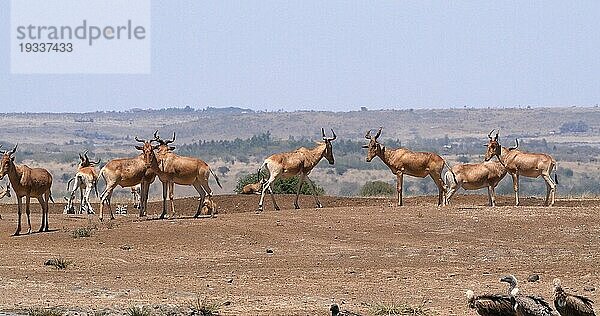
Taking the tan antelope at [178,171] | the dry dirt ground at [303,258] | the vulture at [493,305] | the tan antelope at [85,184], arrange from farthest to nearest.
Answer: the tan antelope at [85,184] → the tan antelope at [178,171] → the dry dirt ground at [303,258] → the vulture at [493,305]

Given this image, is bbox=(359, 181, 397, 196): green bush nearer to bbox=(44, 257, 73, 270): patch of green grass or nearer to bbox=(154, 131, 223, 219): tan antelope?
bbox=(154, 131, 223, 219): tan antelope

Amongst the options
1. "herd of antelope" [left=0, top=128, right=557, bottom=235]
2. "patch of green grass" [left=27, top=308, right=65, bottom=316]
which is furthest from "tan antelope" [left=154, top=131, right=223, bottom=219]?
"patch of green grass" [left=27, top=308, right=65, bottom=316]

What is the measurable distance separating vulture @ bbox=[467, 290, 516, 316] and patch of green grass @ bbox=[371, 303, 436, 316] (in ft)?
5.49

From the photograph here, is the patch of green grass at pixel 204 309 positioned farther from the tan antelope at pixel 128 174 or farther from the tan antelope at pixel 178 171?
the tan antelope at pixel 128 174

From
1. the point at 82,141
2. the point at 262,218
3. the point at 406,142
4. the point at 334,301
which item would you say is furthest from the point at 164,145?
the point at 82,141

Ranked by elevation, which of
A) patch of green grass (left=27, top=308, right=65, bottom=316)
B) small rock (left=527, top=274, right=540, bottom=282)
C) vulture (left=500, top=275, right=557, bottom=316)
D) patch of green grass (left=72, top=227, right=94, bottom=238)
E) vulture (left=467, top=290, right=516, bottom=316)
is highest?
vulture (left=500, top=275, right=557, bottom=316)

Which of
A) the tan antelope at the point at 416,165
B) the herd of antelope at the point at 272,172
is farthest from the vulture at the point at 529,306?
the tan antelope at the point at 416,165

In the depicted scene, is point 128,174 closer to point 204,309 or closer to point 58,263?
point 58,263

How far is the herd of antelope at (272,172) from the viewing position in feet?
97.2

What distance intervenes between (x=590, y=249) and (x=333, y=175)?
91519 millimetres

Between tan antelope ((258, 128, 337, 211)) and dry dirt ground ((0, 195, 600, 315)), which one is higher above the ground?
tan antelope ((258, 128, 337, 211))

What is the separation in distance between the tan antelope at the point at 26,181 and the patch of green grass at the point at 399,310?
42.8 ft

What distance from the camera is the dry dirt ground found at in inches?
694

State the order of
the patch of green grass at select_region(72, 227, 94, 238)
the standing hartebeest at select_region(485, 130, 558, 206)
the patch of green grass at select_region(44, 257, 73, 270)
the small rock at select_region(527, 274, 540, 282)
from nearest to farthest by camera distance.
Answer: the small rock at select_region(527, 274, 540, 282) < the patch of green grass at select_region(44, 257, 73, 270) < the patch of green grass at select_region(72, 227, 94, 238) < the standing hartebeest at select_region(485, 130, 558, 206)
